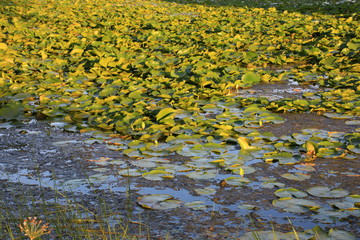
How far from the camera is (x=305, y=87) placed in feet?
17.3

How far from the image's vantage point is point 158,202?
2.54 meters

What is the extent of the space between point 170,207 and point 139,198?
188 mm

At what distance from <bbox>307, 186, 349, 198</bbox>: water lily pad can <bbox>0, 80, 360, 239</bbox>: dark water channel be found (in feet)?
0.13

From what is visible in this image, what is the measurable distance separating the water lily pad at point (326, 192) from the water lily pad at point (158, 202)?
72 centimetres

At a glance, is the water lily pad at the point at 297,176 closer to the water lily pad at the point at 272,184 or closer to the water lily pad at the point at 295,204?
the water lily pad at the point at 272,184

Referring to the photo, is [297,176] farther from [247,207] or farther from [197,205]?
[197,205]

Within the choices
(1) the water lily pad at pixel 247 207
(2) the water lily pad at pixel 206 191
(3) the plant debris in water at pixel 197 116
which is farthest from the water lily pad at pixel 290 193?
(2) the water lily pad at pixel 206 191

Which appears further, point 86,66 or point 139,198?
point 86,66

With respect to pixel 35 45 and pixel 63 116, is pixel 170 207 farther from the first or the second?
pixel 35 45

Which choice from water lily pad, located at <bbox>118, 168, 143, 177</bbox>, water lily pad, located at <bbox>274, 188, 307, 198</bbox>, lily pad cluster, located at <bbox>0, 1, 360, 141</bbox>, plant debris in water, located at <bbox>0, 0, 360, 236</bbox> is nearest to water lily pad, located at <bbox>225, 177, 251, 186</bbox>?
plant debris in water, located at <bbox>0, 0, 360, 236</bbox>

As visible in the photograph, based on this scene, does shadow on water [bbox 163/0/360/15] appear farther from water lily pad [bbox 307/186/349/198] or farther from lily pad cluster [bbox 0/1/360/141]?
water lily pad [bbox 307/186/349/198]

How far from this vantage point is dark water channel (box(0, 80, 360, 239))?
7.61 feet

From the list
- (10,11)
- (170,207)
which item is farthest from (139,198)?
(10,11)

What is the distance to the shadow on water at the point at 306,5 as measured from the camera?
39.7 feet
